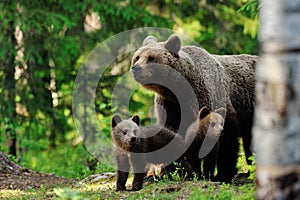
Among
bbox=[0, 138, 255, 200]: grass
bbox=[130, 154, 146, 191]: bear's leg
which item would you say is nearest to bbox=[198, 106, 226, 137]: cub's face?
bbox=[0, 138, 255, 200]: grass

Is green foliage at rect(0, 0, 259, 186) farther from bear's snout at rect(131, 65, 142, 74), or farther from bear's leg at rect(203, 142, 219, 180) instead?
bear's leg at rect(203, 142, 219, 180)

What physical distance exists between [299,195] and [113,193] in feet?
10.8

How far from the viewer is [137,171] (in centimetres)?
649

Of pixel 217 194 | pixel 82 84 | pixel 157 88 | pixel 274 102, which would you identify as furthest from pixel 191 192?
pixel 82 84

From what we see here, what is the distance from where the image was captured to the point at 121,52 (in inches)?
539

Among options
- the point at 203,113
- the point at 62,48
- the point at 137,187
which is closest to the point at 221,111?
the point at 203,113

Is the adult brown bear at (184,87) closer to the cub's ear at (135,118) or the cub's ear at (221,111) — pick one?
the cub's ear at (221,111)

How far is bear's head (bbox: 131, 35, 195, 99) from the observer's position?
7.46 m

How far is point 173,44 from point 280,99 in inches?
167

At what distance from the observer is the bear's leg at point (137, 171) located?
21.4 feet

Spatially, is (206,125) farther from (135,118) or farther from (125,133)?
(125,133)

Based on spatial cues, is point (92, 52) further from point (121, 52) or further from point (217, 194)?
point (217, 194)

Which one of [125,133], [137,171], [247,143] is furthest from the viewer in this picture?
[247,143]

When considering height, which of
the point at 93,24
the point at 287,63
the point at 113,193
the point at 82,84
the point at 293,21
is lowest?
the point at 113,193
